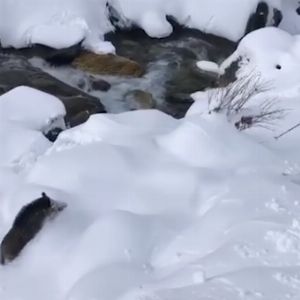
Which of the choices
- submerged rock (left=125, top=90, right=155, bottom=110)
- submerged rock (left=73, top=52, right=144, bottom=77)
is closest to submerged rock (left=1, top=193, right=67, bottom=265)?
submerged rock (left=125, top=90, right=155, bottom=110)

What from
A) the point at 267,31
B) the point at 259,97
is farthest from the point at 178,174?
the point at 267,31

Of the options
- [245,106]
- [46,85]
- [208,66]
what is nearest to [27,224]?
[245,106]

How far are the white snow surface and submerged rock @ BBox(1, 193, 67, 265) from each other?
5.23 meters

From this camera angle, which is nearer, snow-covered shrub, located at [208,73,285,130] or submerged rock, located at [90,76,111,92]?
snow-covered shrub, located at [208,73,285,130]

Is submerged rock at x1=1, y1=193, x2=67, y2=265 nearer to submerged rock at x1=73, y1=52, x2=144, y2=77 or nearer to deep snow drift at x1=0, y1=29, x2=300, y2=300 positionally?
deep snow drift at x1=0, y1=29, x2=300, y2=300

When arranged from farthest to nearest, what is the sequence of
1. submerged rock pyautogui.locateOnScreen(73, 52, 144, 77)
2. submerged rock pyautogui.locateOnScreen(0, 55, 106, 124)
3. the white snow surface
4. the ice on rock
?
the white snow surface < submerged rock pyautogui.locateOnScreen(73, 52, 144, 77) < submerged rock pyautogui.locateOnScreen(0, 55, 106, 124) < the ice on rock

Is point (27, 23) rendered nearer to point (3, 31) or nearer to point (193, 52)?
point (3, 31)

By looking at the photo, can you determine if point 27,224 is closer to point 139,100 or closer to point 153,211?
A: point 153,211

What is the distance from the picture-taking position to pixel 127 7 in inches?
455

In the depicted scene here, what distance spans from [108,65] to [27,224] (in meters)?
5.03

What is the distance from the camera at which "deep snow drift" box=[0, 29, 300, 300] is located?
4.91 metres

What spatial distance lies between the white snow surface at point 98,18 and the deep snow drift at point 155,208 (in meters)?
3.09

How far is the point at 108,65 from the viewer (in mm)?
10383

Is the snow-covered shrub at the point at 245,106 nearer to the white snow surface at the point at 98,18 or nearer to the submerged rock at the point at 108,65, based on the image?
the submerged rock at the point at 108,65
